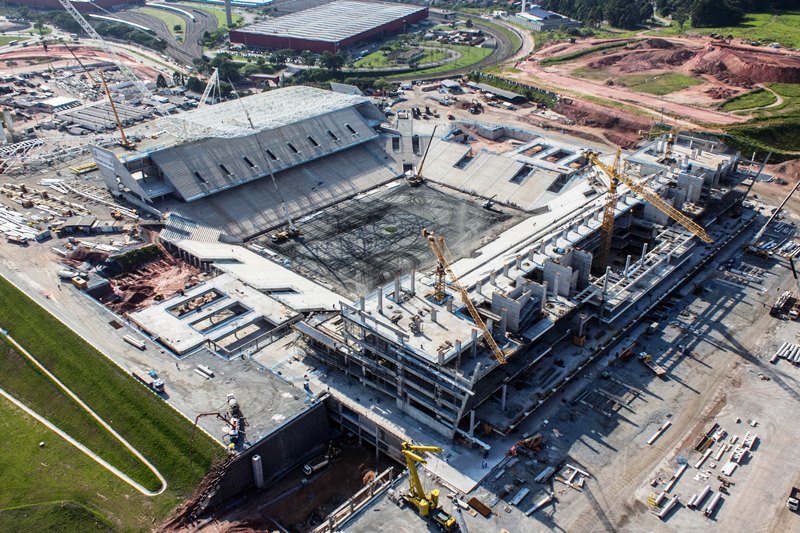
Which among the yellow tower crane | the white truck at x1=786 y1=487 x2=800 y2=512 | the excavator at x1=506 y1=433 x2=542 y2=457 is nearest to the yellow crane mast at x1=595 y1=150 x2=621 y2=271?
the yellow tower crane

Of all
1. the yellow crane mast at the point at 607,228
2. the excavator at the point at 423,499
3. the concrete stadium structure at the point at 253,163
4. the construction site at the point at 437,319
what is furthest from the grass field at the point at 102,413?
the yellow crane mast at the point at 607,228

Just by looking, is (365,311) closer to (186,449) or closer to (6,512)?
(186,449)

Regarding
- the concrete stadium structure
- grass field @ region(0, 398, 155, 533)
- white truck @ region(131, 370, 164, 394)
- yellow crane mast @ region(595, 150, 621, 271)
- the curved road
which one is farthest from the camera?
the concrete stadium structure

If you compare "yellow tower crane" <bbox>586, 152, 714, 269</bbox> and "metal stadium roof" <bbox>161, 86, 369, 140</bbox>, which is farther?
"metal stadium roof" <bbox>161, 86, 369, 140</bbox>

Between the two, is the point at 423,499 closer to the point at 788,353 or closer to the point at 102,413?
the point at 102,413

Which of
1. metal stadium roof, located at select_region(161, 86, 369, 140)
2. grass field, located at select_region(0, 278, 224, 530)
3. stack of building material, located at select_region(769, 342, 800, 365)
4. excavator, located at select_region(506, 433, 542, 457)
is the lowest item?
stack of building material, located at select_region(769, 342, 800, 365)

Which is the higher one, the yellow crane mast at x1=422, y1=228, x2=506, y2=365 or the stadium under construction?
the yellow crane mast at x1=422, y1=228, x2=506, y2=365

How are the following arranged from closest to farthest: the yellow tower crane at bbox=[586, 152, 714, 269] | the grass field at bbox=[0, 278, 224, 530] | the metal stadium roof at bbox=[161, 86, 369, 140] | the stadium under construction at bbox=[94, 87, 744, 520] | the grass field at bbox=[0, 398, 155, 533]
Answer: the grass field at bbox=[0, 398, 155, 533] → the grass field at bbox=[0, 278, 224, 530] → the stadium under construction at bbox=[94, 87, 744, 520] → the yellow tower crane at bbox=[586, 152, 714, 269] → the metal stadium roof at bbox=[161, 86, 369, 140]

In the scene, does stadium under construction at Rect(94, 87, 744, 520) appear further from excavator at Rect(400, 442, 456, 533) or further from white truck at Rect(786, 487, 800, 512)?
white truck at Rect(786, 487, 800, 512)
